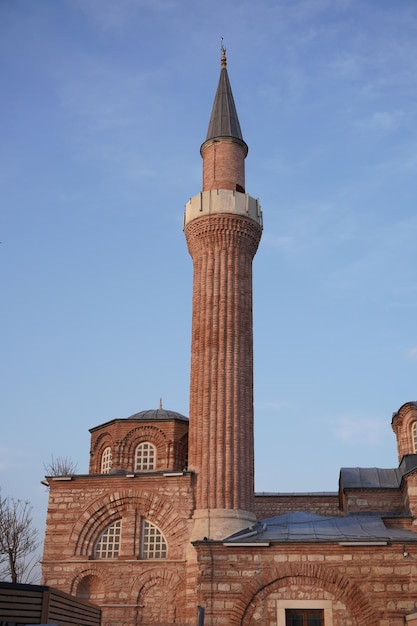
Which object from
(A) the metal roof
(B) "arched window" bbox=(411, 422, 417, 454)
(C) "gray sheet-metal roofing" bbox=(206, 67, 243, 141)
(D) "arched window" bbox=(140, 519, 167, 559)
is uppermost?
(C) "gray sheet-metal roofing" bbox=(206, 67, 243, 141)

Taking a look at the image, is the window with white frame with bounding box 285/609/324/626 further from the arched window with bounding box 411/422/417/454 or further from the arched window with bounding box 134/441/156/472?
the arched window with bounding box 411/422/417/454

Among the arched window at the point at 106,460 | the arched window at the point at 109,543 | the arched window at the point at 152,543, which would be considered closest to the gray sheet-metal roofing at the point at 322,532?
the arched window at the point at 152,543

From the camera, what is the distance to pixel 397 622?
48.0ft

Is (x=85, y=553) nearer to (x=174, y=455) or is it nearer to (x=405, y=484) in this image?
(x=174, y=455)

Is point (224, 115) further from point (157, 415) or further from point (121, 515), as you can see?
A: point (121, 515)

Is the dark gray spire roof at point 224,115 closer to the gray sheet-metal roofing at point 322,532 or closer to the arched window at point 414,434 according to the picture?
the arched window at point 414,434

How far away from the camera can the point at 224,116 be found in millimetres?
22578

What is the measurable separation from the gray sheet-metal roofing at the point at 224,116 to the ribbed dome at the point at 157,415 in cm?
916

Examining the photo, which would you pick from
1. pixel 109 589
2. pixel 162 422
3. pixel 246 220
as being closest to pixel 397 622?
pixel 109 589

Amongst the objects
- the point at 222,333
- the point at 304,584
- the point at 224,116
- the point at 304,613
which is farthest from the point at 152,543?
the point at 224,116

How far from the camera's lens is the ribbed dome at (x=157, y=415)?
22562 millimetres

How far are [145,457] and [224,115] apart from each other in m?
11.4

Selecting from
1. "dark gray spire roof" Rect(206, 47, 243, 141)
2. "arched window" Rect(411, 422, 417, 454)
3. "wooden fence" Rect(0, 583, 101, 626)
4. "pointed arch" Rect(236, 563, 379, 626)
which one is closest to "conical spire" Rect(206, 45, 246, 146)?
"dark gray spire roof" Rect(206, 47, 243, 141)

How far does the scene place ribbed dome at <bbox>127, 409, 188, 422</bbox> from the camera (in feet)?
74.0
